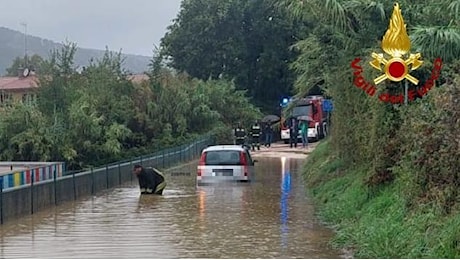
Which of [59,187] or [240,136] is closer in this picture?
[59,187]

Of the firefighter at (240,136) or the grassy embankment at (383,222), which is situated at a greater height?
the firefighter at (240,136)

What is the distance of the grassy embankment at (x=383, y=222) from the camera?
435 inches

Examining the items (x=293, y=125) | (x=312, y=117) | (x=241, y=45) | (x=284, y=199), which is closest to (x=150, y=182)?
(x=284, y=199)

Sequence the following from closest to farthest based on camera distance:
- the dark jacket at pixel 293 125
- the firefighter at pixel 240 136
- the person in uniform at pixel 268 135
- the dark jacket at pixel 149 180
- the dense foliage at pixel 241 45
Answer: the dark jacket at pixel 149 180
the firefighter at pixel 240 136
the dark jacket at pixel 293 125
the person in uniform at pixel 268 135
the dense foliage at pixel 241 45

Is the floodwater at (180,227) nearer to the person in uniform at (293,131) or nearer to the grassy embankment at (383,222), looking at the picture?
the grassy embankment at (383,222)

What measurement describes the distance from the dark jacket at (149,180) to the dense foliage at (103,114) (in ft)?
40.3

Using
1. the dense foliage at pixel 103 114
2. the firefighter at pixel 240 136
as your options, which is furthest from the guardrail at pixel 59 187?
the firefighter at pixel 240 136

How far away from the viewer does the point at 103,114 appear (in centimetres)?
4238

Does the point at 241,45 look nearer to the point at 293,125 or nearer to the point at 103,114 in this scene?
the point at 293,125

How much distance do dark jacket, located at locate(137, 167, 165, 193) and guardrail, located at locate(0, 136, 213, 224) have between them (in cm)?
190

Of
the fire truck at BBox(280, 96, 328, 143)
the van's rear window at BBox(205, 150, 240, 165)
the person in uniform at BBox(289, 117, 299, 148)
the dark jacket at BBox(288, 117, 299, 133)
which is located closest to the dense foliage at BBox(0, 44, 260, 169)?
the fire truck at BBox(280, 96, 328, 143)

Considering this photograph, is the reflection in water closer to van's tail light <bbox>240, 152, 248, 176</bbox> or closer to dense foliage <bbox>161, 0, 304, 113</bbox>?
van's tail light <bbox>240, 152, 248, 176</bbox>

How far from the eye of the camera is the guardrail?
64.2 feet

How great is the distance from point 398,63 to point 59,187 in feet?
35.3
